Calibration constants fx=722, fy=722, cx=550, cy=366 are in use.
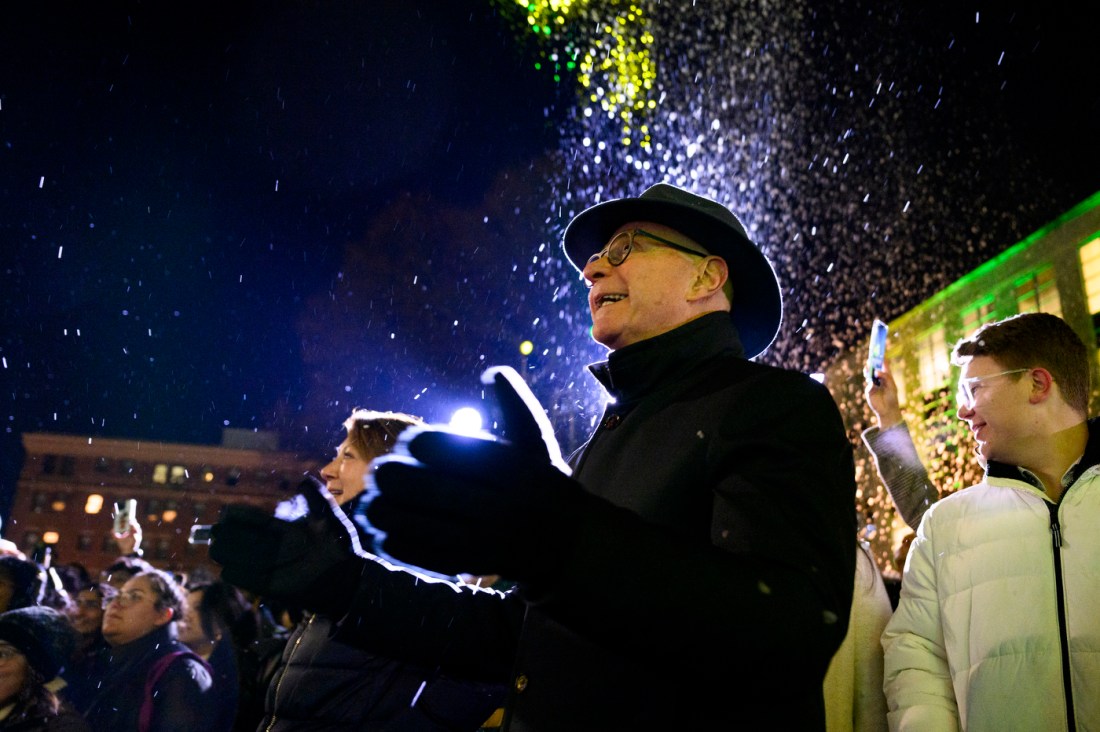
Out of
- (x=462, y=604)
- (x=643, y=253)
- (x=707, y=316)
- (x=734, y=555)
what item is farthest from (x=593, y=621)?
(x=643, y=253)

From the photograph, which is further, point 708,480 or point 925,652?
point 925,652

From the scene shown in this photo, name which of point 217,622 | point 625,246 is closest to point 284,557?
point 625,246

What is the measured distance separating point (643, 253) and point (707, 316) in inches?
18.4

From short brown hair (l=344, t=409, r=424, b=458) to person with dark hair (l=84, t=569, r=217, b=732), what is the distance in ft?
7.03

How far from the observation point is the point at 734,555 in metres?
1.12

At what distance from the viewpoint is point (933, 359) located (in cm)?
2191

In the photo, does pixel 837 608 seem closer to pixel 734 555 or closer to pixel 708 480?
pixel 734 555

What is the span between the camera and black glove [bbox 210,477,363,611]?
1.81 metres

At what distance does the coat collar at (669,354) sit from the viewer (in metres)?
2.02

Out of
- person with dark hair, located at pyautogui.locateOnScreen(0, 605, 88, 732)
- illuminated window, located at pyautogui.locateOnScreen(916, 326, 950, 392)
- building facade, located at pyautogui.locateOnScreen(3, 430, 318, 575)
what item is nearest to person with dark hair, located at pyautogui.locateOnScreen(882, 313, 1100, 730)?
person with dark hair, located at pyautogui.locateOnScreen(0, 605, 88, 732)

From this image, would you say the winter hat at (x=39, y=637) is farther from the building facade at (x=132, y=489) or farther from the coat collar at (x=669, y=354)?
the building facade at (x=132, y=489)

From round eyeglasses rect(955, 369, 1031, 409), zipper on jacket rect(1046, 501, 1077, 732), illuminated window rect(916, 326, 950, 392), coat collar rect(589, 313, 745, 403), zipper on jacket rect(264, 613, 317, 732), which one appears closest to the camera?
coat collar rect(589, 313, 745, 403)

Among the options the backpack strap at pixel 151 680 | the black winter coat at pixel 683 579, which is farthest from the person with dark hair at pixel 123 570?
the black winter coat at pixel 683 579

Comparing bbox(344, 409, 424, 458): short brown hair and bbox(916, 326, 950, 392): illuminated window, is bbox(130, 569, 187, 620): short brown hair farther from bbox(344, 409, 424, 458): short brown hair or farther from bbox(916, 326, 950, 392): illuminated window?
bbox(916, 326, 950, 392): illuminated window
